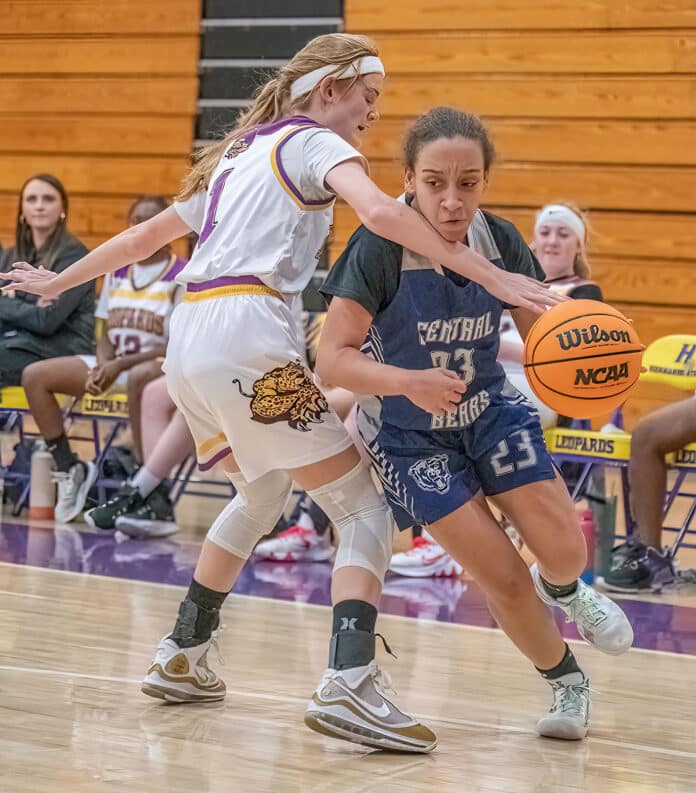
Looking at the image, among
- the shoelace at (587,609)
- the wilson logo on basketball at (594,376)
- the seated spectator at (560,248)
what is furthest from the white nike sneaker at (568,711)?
the seated spectator at (560,248)

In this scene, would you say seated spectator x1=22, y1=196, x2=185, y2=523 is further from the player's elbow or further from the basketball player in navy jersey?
the basketball player in navy jersey

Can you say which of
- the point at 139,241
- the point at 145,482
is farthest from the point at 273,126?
the point at 145,482

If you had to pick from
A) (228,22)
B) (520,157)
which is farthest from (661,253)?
(228,22)

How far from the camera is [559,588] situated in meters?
2.73

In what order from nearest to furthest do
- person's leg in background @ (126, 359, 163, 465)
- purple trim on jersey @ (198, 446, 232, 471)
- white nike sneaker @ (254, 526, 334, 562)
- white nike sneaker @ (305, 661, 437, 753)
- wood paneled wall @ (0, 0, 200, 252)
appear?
white nike sneaker @ (305, 661, 437, 753) → purple trim on jersey @ (198, 446, 232, 471) → white nike sneaker @ (254, 526, 334, 562) → person's leg in background @ (126, 359, 163, 465) → wood paneled wall @ (0, 0, 200, 252)

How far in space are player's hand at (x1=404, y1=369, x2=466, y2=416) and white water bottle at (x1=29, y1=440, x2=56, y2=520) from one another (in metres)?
3.84

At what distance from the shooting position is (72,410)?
6059 millimetres

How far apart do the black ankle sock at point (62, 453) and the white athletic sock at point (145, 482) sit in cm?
48

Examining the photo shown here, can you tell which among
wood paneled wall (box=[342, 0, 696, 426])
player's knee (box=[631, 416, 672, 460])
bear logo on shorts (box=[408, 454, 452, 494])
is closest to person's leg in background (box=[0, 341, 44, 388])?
player's knee (box=[631, 416, 672, 460])

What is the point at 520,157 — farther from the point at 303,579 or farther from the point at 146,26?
the point at 303,579

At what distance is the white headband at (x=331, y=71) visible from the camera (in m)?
2.66

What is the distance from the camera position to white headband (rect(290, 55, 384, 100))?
2.66 m

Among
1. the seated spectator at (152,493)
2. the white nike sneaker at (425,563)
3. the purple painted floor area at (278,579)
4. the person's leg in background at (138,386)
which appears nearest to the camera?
the purple painted floor area at (278,579)

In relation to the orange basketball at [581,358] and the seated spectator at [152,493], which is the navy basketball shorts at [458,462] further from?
the seated spectator at [152,493]
